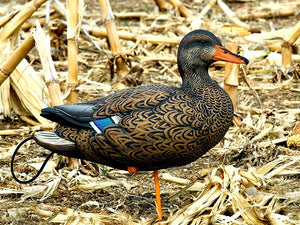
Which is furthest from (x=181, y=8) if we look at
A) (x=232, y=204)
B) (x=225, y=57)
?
(x=232, y=204)

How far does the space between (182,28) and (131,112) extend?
13.3 ft

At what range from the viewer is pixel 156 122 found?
347 centimetres

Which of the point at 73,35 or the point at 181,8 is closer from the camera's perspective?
the point at 73,35

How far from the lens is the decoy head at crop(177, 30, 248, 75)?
379cm

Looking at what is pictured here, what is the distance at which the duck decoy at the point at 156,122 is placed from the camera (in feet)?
11.4

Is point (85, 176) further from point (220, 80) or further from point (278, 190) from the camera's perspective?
point (220, 80)

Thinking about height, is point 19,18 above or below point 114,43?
above

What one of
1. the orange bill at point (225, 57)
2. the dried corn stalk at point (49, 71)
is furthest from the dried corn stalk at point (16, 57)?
the orange bill at point (225, 57)

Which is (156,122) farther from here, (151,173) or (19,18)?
(19,18)

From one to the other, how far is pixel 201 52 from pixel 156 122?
633 millimetres

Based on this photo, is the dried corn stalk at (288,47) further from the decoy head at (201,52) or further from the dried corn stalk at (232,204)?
the dried corn stalk at (232,204)

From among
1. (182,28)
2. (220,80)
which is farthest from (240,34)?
(220,80)

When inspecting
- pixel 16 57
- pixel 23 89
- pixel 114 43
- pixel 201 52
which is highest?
pixel 201 52

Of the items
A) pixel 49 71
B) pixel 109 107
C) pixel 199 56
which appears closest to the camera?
pixel 109 107
